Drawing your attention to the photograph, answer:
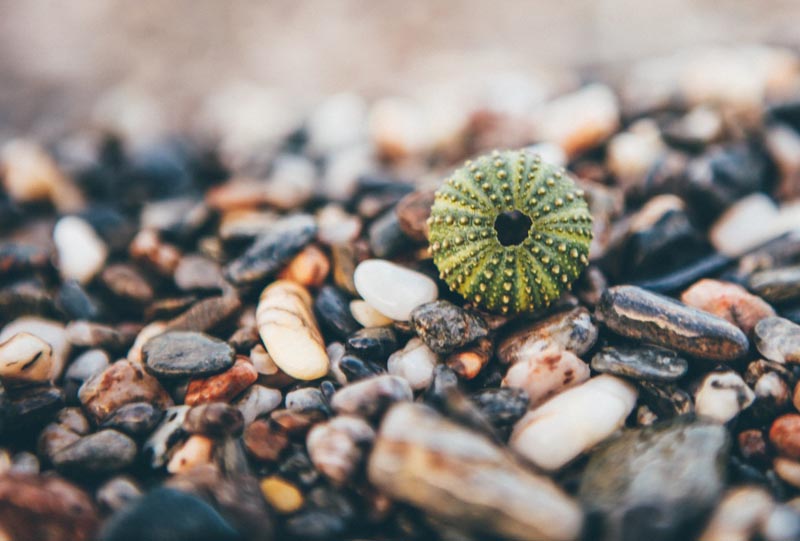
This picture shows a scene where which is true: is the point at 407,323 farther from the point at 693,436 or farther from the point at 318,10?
the point at 318,10

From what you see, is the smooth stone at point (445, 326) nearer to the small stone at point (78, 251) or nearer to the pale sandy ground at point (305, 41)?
the small stone at point (78, 251)

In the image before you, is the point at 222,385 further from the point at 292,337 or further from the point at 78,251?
the point at 78,251

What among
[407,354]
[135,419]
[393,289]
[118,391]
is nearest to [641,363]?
[407,354]

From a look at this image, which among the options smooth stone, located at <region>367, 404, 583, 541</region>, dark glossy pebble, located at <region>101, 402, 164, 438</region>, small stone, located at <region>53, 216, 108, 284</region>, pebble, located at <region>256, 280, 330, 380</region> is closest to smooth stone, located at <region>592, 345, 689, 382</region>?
smooth stone, located at <region>367, 404, 583, 541</region>

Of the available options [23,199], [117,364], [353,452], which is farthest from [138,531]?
[23,199]

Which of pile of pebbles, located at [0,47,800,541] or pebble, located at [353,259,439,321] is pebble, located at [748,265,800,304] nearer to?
pile of pebbles, located at [0,47,800,541]
